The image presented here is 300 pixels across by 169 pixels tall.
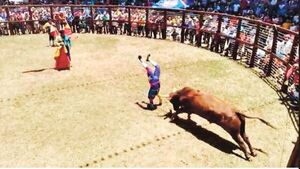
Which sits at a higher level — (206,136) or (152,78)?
(152,78)

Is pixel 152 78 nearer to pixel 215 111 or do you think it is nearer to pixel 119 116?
pixel 119 116

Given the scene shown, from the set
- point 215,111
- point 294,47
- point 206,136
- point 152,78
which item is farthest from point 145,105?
point 294,47

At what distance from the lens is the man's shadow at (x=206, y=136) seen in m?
7.65

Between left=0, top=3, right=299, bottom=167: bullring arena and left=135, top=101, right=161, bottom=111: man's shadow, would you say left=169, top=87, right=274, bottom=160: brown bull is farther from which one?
left=135, top=101, right=161, bottom=111: man's shadow

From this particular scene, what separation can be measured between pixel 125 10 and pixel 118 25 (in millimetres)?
988

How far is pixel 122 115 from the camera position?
905 cm

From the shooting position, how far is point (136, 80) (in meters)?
11.7

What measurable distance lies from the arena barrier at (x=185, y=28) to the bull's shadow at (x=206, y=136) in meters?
4.30

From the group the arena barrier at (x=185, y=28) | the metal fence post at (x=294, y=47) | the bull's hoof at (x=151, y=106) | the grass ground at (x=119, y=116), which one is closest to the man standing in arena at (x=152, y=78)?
the bull's hoof at (x=151, y=106)

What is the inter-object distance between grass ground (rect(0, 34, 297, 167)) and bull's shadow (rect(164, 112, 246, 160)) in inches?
0.9

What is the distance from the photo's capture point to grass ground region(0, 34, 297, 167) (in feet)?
23.9

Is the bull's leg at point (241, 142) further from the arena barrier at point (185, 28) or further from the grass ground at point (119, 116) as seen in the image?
the arena barrier at point (185, 28)

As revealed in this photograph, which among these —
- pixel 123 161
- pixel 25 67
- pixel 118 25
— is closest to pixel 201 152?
pixel 123 161

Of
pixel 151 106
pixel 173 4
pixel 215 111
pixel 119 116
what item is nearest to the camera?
pixel 215 111
